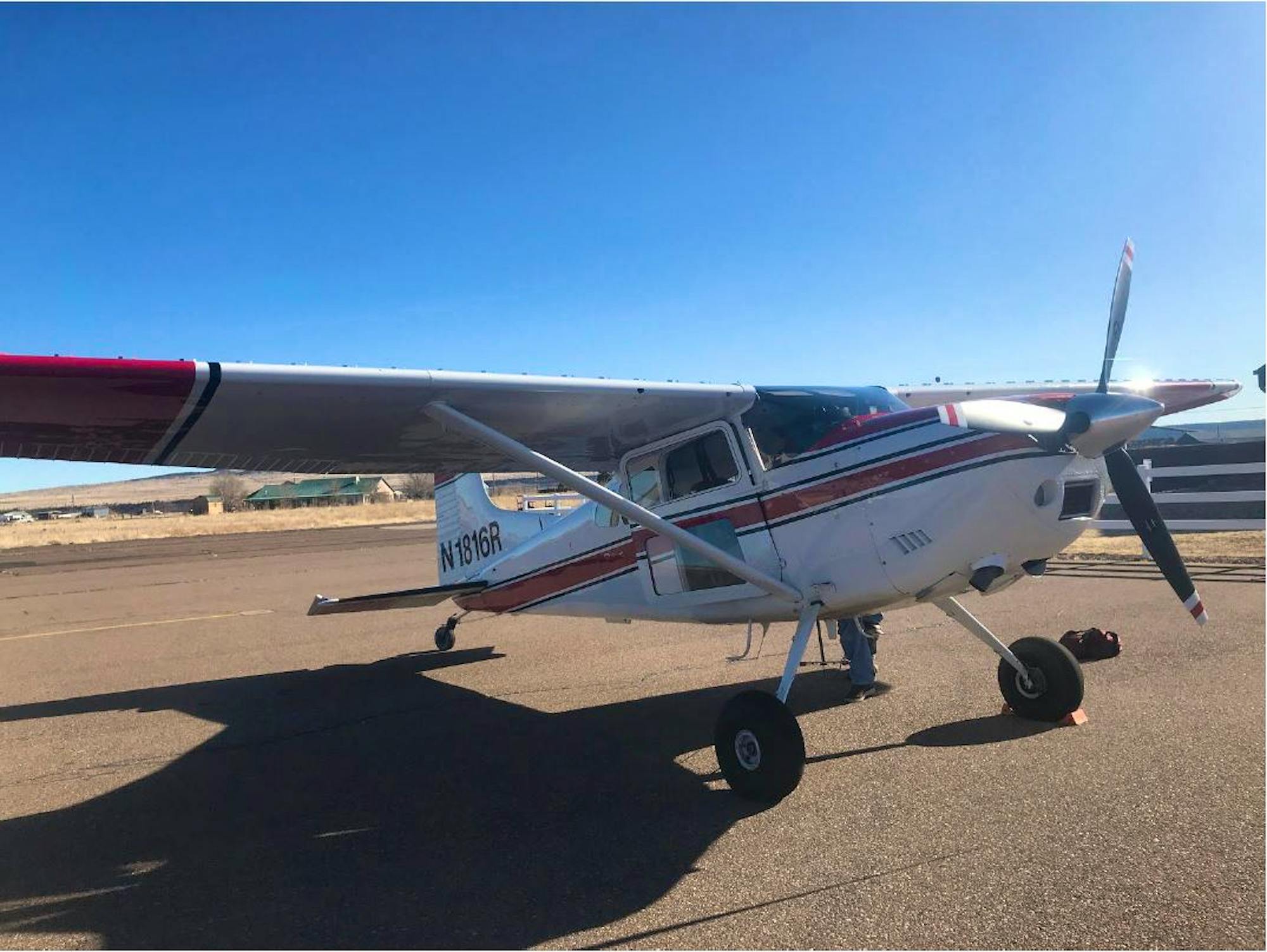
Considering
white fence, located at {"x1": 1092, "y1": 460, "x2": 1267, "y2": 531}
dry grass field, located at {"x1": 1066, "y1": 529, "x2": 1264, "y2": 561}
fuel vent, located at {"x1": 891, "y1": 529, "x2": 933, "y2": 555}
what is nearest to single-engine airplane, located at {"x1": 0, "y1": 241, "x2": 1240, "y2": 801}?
fuel vent, located at {"x1": 891, "y1": 529, "x2": 933, "y2": 555}

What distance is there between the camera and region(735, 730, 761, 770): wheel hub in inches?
192

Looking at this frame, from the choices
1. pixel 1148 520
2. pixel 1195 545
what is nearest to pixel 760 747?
pixel 1148 520

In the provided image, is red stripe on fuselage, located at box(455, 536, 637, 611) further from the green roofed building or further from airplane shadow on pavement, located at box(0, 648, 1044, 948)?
the green roofed building

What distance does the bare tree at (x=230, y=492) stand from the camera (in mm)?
95075

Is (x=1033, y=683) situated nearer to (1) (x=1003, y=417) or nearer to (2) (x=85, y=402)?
(1) (x=1003, y=417)

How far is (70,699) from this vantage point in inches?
326

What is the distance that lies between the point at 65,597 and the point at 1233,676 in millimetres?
21721

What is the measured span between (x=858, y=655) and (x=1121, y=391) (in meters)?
3.15

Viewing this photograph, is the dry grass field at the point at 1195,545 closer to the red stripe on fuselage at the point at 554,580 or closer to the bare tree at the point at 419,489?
the red stripe on fuselage at the point at 554,580

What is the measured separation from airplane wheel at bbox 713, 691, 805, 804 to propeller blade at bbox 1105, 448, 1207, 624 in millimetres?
2682

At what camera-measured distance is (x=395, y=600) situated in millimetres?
A: 8727

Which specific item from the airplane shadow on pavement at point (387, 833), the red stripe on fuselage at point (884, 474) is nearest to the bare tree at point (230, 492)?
the airplane shadow on pavement at point (387, 833)

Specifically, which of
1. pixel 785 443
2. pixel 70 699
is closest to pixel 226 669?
pixel 70 699

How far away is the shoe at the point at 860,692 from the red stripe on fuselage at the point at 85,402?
568 cm
